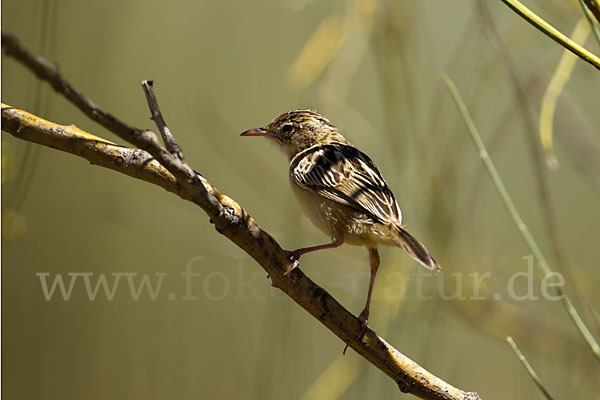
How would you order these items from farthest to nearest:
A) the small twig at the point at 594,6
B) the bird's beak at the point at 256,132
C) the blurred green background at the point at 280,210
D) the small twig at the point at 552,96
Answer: the bird's beak at the point at 256,132 → the blurred green background at the point at 280,210 → the small twig at the point at 552,96 → the small twig at the point at 594,6

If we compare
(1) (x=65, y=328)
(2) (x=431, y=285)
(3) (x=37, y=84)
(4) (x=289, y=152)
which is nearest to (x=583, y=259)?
(2) (x=431, y=285)

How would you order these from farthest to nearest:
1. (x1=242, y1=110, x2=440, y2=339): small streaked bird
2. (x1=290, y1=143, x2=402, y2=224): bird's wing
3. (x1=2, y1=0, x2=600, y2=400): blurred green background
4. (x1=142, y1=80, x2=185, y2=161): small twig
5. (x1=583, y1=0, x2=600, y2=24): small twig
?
(x1=2, y1=0, x2=600, y2=400): blurred green background → (x1=290, y1=143, x2=402, y2=224): bird's wing → (x1=242, y1=110, x2=440, y2=339): small streaked bird → (x1=142, y1=80, x2=185, y2=161): small twig → (x1=583, y1=0, x2=600, y2=24): small twig

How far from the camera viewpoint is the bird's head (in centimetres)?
386

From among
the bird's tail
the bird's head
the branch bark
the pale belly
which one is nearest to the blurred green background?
the bird's head

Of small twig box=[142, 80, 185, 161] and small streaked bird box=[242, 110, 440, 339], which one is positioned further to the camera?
small streaked bird box=[242, 110, 440, 339]

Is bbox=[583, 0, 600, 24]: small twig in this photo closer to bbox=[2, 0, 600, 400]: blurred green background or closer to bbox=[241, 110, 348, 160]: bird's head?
bbox=[2, 0, 600, 400]: blurred green background

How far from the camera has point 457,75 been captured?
13.1 feet

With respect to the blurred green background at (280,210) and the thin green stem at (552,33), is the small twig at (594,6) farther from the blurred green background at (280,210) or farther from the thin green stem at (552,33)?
the blurred green background at (280,210)

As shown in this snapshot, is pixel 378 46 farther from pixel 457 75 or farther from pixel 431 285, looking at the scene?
pixel 431 285

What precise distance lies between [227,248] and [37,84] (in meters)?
2.26

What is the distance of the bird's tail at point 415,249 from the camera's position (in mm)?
2317

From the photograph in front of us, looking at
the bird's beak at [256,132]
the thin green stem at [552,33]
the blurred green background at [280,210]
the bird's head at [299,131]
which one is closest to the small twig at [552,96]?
the thin green stem at [552,33]

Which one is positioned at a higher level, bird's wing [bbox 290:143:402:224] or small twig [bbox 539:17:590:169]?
bird's wing [bbox 290:143:402:224]

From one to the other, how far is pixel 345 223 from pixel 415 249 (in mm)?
539
